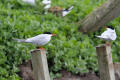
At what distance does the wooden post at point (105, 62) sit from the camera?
11.7 feet

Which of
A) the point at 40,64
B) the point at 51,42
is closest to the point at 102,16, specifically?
the point at 51,42

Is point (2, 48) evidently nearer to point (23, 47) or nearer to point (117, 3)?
point (23, 47)

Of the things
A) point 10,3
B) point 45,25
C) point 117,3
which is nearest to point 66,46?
point 45,25

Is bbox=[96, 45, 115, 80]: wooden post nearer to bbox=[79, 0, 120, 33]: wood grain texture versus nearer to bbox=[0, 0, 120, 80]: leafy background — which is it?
bbox=[0, 0, 120, 80]: leafy background

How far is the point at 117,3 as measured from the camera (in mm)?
5023

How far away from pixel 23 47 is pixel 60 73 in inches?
37.6

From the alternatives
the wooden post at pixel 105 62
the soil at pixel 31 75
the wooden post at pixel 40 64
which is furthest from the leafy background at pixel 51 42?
the wooden post at pixel 105 62

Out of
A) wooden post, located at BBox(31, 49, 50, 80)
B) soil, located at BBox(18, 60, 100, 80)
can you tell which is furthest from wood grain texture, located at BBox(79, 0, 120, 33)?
wooden post, located at BBox(31, 49, 50, 80)

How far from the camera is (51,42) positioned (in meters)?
5.43

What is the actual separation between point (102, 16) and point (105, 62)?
2.29m

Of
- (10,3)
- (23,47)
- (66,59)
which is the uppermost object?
(10,3)

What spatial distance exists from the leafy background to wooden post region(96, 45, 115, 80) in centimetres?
141

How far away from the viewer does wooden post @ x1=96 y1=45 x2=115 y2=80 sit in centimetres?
358

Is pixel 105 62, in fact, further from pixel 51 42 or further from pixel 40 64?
pixel 51 42
